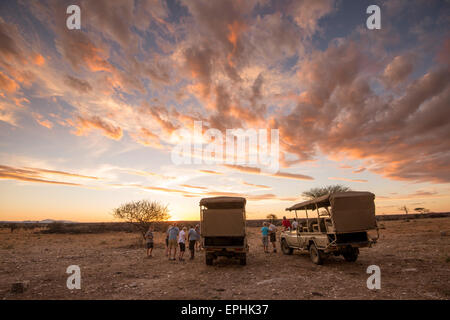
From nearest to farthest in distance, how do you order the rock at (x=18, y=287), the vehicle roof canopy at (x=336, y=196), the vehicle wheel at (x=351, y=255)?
the rock at (x=18, y=287)
the vehicle roof canopy at (x=336, y=196)
the vehicle wheel at (x=351, y=255)

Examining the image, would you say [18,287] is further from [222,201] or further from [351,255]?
[351,255]

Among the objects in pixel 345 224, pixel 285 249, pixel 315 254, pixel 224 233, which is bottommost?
pixel 285 249

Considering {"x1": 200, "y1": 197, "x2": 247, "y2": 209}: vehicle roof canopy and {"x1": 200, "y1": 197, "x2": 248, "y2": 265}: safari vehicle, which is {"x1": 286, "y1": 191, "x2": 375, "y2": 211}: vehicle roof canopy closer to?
{"x1": 200, "y1": 197, "x2": 247, "y2": 209}: vehicle roof canopy

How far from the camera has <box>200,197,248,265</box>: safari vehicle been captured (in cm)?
1200

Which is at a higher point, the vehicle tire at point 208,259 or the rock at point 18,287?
the rock at point 18,287

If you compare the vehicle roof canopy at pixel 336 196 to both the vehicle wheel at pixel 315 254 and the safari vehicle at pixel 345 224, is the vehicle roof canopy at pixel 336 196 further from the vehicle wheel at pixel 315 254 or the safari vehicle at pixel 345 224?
the vehicle wheel at pixel 315 254

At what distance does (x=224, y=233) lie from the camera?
1220 centimetres

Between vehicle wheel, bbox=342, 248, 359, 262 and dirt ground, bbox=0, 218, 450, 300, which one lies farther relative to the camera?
vehicle wheel, bbox=342, 248, 359, 262

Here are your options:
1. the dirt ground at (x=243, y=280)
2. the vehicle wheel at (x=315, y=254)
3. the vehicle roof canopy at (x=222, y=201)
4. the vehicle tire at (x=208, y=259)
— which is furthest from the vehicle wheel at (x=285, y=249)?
the vehicle tire at (x=208, y=259)

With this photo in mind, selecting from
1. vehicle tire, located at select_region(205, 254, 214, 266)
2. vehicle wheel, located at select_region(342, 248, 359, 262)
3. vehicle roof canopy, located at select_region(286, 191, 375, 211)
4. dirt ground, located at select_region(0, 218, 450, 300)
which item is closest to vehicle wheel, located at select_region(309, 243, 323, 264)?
dirt ground, located at select_region(0, 218, 450, 300)

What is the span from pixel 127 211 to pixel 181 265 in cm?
1455

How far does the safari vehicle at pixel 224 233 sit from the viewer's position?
39.4ft

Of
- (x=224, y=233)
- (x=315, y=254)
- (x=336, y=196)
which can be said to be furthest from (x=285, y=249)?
(x=336, y=196)
